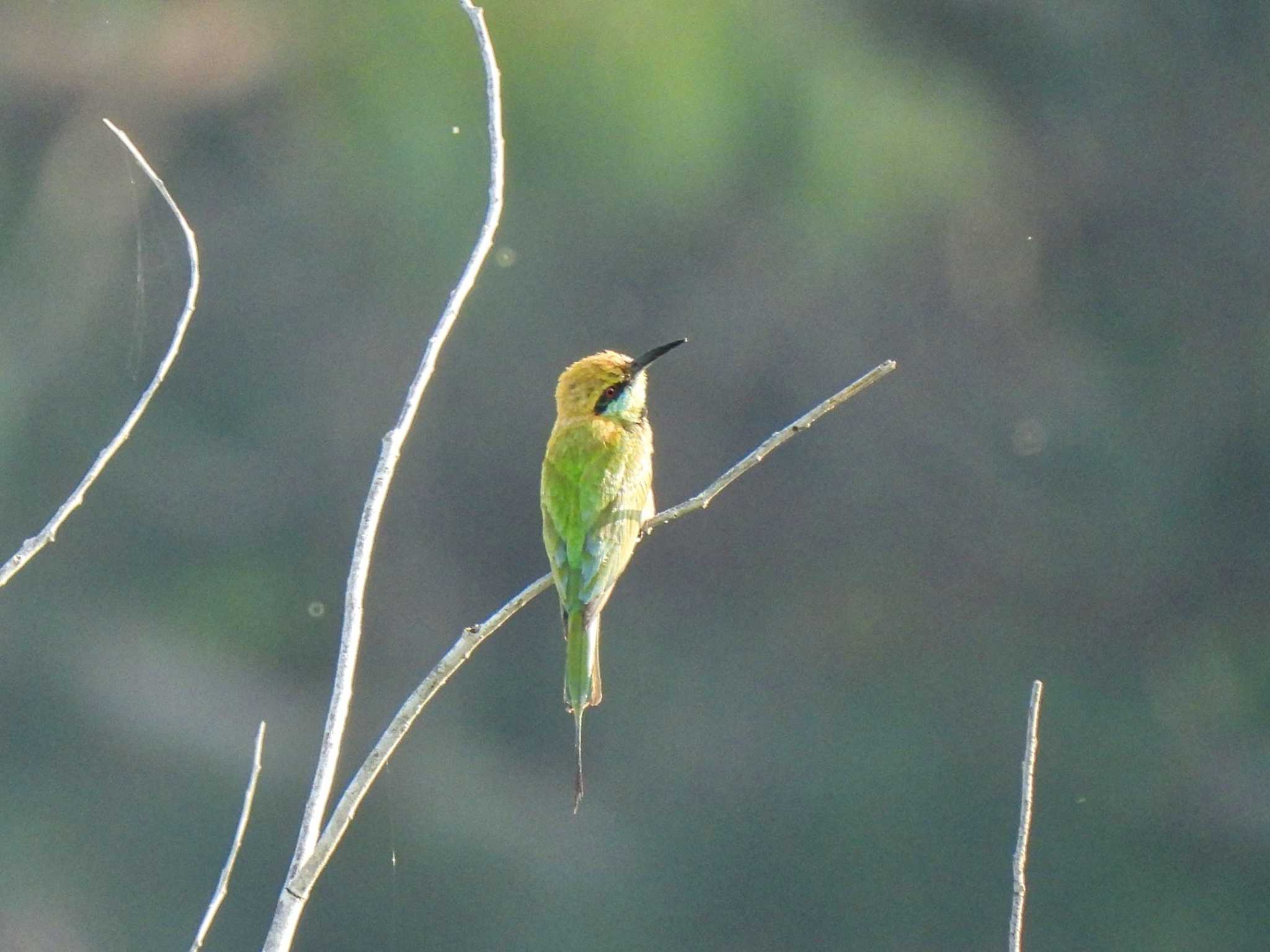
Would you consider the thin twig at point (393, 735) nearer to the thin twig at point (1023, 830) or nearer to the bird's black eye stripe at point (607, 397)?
the thin twig at point (1023, 830)

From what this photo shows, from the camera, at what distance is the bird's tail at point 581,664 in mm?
2068

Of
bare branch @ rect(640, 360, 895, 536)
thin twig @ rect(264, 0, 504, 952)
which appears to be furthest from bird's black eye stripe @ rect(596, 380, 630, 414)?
thin twig @ rect(264, 0, 504, 952)

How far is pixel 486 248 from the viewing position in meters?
1.48

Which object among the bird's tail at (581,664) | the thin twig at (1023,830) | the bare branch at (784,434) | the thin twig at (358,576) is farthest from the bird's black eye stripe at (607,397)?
the thin twig at (1023,830)

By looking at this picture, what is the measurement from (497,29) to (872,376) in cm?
371

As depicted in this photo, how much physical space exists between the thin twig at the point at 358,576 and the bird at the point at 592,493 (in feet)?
2.13

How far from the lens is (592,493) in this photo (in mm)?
2229

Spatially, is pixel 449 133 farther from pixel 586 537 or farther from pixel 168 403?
pixel 586 537

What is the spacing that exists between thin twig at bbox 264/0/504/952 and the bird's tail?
696 millimetres

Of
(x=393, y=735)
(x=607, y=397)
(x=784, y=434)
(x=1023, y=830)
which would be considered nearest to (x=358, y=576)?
(x=393, y=735)

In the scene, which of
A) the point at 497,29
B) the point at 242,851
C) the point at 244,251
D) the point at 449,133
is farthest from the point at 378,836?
the point at 497,29

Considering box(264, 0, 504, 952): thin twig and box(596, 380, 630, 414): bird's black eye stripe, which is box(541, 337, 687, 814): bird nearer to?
box(596, 380, 630, 414): bird's black eye stripe

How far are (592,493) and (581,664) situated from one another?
253mm

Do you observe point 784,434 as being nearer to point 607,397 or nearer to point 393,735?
point 393,735
